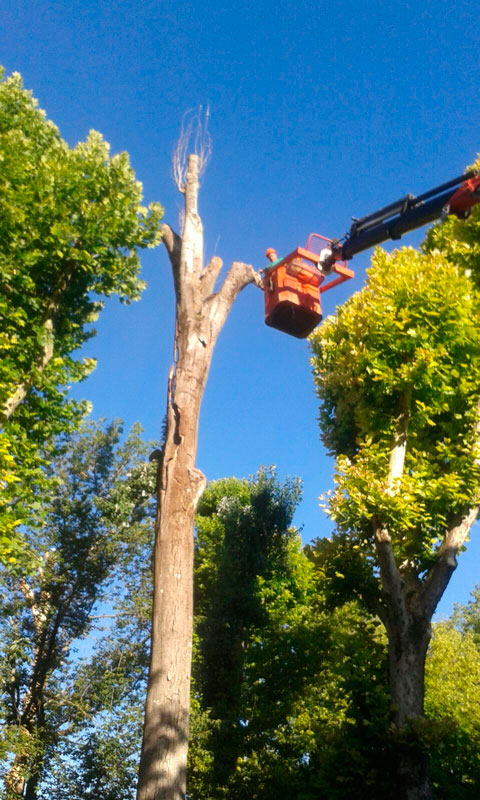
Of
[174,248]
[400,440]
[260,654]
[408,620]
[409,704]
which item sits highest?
[174,248]

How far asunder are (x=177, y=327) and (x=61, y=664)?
50.1 feet

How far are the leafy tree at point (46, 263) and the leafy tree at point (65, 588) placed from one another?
7610mm

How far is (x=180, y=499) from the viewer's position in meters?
5.51

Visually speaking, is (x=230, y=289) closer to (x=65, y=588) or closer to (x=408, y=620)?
(x=408, y=620)

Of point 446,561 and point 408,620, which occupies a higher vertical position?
point 446,561

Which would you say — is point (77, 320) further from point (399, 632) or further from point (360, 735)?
point (360, 735)

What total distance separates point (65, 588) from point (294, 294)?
13.3 m

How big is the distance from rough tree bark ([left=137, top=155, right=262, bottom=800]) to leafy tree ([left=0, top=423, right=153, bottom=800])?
32.4 feet

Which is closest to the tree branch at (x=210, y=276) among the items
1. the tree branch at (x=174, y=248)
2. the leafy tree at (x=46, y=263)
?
the tree branch at (x=174, y=248)

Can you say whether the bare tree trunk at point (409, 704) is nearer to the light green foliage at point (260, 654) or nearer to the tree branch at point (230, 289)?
the light green foliage at point (260, 654)

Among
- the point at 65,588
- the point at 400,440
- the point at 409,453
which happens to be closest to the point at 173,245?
the point at 400,440

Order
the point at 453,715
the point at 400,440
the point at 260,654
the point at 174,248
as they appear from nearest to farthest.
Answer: the point at 174,248 → the point at 400,440 → the point at 453,715 → the point at 260,654

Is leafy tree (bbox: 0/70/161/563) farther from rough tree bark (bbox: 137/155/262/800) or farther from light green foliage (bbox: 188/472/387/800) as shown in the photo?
light green foliage (bbox: 188/472/387/800)

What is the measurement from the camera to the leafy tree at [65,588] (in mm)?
15297
